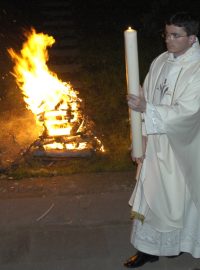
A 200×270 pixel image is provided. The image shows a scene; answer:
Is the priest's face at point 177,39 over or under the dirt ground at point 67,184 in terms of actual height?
over

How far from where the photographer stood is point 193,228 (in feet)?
13.8

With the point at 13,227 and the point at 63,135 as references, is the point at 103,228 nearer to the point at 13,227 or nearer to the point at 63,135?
the point at 13,227

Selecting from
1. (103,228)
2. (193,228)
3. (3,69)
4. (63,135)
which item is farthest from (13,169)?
(3,69)

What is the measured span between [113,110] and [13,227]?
12.9 feet

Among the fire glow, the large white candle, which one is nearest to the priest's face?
the large white candle

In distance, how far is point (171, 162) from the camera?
13.0ft

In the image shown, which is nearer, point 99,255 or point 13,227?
point 99,255

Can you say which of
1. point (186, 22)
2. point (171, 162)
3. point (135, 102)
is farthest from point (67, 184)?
point (186, 22)

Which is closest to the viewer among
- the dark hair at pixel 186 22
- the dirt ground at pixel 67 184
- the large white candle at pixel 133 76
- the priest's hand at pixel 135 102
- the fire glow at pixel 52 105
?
the large white candle at pixel 133 76

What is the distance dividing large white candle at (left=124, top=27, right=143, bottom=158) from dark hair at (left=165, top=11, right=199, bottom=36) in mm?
388

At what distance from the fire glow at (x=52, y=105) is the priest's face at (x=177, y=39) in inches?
136

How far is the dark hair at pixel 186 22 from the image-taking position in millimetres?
3568

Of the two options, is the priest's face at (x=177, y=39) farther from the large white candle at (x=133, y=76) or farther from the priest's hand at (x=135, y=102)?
the priest's hand at (x=135, y=102)

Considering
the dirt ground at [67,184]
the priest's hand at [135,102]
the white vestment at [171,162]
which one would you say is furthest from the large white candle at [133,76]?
the dirt ground at [67,184]
